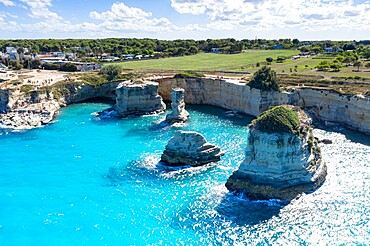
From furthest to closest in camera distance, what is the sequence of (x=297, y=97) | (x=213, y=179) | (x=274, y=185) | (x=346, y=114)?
1. (x=297, y=97)
2. (x=346, y=114)
3. (x=213, y=179)
4. (x=274, y=185)

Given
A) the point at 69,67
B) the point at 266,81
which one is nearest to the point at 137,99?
the point at 266,81

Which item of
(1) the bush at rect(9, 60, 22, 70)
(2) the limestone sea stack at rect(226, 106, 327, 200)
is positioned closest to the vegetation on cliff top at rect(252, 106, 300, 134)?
(2) the limestone sea stack at rect(226, 106, 327, 200)

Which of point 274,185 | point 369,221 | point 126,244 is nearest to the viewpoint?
point 126,244

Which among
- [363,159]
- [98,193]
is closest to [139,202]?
[98,193]

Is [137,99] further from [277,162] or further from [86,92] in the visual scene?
[277,162]

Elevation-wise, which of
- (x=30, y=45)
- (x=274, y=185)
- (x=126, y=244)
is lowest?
(x=126, y=244)

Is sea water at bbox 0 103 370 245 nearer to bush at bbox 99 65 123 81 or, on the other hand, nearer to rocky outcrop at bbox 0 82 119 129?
rocky outcrop at bbox 0 82 119 129

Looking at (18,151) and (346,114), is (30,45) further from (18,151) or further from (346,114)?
(346,114)
